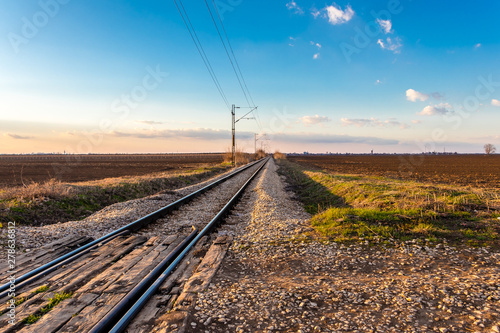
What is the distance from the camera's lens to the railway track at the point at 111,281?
3393mm

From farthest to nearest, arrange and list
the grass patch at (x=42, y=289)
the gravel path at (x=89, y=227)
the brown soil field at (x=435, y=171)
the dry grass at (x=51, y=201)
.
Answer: the brown soil field at (x=435, y=171) < the dry grass at (x=51, y=201) < the gravel path at (x=89, y=227) < the grass patch at (x=42, y=289)

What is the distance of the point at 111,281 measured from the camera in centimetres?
441

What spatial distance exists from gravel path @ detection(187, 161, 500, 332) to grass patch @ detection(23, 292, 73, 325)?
1.94 m

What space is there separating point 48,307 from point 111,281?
2.88 feet

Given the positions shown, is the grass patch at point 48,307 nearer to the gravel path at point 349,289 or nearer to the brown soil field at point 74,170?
the gravel path at point 349,289

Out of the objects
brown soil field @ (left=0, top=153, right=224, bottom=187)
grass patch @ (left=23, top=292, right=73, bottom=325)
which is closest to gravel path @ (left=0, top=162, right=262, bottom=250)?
grass patch @ (left=23, top=292, right=73, bottom=325)

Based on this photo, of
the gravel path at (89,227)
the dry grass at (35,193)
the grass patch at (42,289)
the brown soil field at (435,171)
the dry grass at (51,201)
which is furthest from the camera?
the brown soil field at (435,171)

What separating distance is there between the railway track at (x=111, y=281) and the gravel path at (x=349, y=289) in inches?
19.1

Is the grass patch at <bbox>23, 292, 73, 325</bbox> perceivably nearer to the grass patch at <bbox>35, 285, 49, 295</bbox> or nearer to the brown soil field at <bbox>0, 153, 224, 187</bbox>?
the grass patch at <bbox>35, 285, 49, 295</bbox>

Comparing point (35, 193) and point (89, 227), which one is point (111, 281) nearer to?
point (89, 227)

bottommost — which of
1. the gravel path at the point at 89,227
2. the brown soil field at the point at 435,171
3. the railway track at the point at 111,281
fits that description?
the gravel path at the point at 89,227

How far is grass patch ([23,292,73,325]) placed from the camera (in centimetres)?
340

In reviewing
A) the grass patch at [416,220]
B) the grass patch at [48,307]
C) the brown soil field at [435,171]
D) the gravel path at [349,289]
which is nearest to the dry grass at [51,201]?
the grass patch at [48,307]

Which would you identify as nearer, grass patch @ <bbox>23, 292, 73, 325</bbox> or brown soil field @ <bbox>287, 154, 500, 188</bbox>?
grass patch @ <bbox>23, 292, 73, 325</bbox>
